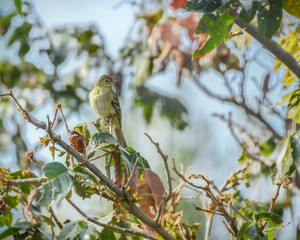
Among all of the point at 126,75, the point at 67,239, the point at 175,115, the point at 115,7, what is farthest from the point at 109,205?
the point at 67,239

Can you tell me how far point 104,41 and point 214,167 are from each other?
257 centimetres

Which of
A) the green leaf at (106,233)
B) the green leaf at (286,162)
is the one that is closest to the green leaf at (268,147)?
the green leaf at (286,162)

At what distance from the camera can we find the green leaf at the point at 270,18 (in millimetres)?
2137

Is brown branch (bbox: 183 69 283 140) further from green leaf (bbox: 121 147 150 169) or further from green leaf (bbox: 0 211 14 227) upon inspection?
green leaf (bbox: 0 211 14 227)

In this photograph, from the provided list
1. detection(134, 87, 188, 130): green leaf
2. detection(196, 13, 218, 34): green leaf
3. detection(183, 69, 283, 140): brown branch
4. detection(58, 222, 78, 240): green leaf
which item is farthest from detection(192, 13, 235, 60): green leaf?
detection(134, 87, 188, 130): green leaf

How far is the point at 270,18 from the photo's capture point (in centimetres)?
214

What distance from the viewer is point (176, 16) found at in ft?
13.5

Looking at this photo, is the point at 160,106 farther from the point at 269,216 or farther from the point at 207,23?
the point at 269,216

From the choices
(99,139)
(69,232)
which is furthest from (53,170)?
(69,232)

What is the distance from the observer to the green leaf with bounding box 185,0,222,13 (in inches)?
77.0

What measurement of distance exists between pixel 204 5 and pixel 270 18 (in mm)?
367

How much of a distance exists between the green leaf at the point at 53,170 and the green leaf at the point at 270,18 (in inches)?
44.1

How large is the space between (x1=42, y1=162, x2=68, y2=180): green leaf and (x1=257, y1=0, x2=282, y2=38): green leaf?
44.1 inches

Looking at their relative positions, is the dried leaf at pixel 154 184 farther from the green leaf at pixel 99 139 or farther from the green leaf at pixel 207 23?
the green leaf at pixel 207 23
